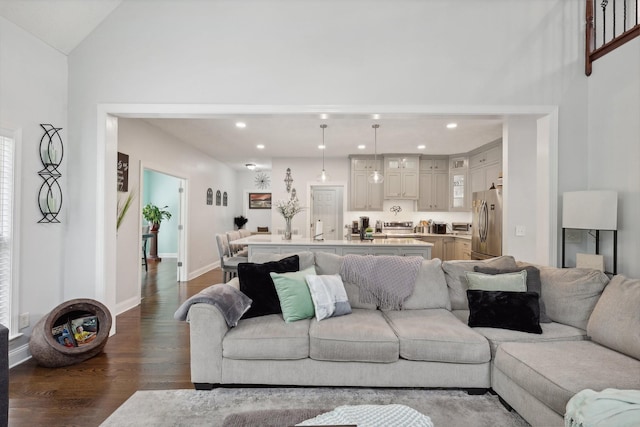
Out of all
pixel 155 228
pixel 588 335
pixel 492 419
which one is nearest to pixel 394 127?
pixel 588 335

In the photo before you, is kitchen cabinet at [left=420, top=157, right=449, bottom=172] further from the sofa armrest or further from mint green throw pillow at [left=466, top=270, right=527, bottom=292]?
the sofa armrest

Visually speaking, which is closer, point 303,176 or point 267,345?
point 267,345

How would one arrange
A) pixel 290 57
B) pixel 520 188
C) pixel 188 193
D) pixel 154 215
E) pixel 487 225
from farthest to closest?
pixel 154 215 < pixel 188 193 < pixel 487 225 < pixel 520 188 < pixel 290 57

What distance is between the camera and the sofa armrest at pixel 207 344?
2.35 meters

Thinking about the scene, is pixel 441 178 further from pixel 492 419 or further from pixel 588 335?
pixel 492 419

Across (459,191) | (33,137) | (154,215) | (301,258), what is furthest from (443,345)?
(154,215)

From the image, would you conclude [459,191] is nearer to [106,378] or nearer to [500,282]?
[500,282]

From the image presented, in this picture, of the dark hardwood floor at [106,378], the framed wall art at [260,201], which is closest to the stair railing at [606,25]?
the dark hardwood floor at [106,378]

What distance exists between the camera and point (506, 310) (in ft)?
8.14

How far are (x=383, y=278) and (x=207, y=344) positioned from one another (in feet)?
4.98

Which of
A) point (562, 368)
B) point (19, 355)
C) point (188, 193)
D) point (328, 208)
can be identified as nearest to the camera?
point (562, 368)

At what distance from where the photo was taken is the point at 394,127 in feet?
17.6

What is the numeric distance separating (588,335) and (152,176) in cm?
1011

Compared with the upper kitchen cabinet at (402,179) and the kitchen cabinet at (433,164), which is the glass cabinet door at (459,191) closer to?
the kitchen cabinet at (433,164)
